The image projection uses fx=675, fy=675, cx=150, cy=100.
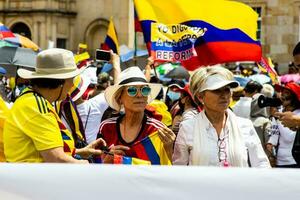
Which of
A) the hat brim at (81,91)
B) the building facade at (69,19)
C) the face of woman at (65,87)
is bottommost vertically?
the hat brim at (81,91)

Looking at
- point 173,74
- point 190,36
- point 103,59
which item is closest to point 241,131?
point 190,36

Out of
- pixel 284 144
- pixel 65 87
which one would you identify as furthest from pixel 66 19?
pixel 65 87

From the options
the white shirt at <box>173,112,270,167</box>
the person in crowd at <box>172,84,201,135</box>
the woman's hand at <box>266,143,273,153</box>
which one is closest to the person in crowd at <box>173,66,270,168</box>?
the white shirt at <box>173,112,270,167</box>

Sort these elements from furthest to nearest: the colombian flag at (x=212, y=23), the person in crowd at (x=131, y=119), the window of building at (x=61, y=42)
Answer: the window of building at (x=61, y=42) < the colombian flag at (x=212, y=23) < the person in crowd at (x=131, y=119)

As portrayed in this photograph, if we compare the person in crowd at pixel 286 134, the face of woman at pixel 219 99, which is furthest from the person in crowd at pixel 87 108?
the face of woman at pixel 219 99

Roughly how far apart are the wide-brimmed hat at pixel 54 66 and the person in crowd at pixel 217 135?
2.87 feet

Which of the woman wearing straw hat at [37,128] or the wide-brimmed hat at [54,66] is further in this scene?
the wide-brimmed hat at [54,66]

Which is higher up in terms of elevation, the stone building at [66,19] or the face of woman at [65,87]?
the stone building at [66,19]

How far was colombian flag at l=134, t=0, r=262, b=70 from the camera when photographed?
23.3 ft

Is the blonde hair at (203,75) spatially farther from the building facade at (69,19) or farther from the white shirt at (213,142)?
the building facade at (69,19)

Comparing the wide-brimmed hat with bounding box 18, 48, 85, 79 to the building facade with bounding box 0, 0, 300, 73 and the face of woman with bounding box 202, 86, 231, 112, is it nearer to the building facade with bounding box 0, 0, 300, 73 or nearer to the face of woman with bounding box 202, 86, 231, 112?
the face of woman with bounding box 202, 86, 231, 112

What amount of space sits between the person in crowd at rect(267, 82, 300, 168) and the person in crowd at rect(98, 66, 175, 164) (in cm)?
211

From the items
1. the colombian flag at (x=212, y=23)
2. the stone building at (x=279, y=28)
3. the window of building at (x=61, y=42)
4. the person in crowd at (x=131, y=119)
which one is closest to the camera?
the person in crowd at (x=131, y=119)

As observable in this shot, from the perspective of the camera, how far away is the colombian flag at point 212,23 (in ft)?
23.3
